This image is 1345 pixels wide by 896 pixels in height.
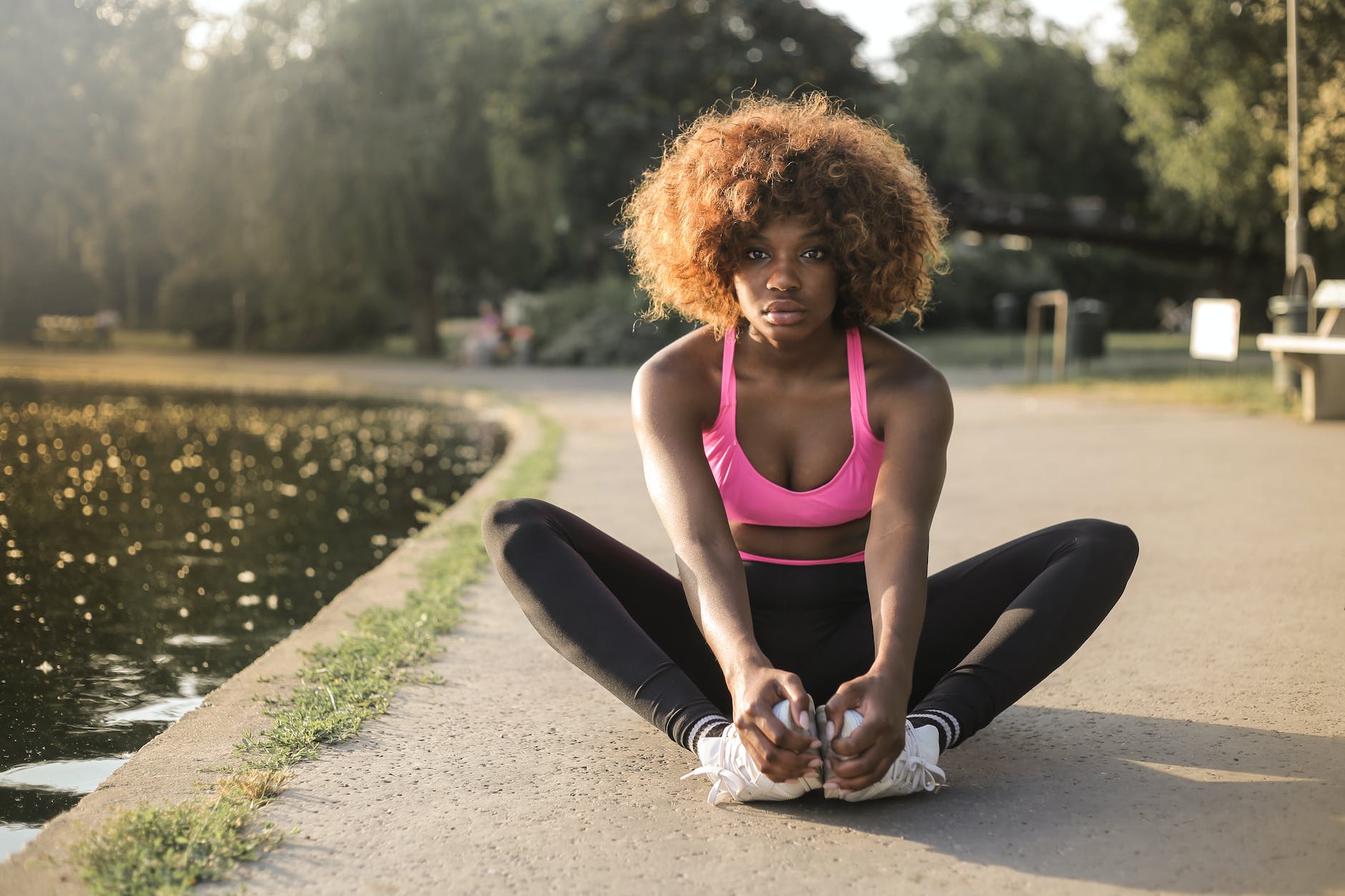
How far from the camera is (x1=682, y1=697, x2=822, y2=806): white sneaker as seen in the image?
2469 mm

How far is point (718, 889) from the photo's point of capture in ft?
7.12

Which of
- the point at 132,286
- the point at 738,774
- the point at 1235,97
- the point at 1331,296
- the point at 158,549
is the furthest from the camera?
the point at 132,286

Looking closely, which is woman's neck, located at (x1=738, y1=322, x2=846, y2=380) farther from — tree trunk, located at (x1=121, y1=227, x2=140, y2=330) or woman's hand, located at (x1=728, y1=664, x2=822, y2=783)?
tree trunk, located at (x1=121, y1=227, x2=140, y2=330)

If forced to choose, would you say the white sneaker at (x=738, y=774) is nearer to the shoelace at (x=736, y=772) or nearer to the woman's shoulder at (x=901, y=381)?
the shoelace at (x=736, y=772)

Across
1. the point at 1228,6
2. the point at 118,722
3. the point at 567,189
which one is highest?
the point at 1228,6

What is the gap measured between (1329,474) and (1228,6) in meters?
11.8

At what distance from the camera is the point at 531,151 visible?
86.5ft

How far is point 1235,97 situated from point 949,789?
17.8m

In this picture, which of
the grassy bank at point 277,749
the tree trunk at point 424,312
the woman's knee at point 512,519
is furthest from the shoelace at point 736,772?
the tree trunk at point 424,312

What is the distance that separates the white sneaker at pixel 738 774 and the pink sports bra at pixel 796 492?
538mm

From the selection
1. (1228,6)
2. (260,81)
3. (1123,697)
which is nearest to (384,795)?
(1123,697)

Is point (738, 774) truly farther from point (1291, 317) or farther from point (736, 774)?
point (1291, 317)

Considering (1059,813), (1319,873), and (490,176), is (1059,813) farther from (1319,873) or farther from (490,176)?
(490,176)

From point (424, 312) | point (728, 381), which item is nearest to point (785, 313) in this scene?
point (728, 381)
